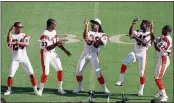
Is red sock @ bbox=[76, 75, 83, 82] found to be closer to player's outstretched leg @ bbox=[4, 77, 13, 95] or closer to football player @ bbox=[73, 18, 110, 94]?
football player @ bbox=[73, 18, 110, 94]

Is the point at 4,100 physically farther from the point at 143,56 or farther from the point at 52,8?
the point at 52,8

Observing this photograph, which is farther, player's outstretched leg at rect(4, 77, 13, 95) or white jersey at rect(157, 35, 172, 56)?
player's outstretched leg at rect(4, 77, 13, 95)

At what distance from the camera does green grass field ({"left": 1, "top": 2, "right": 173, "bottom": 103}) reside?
54.5ft

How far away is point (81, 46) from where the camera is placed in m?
20.4

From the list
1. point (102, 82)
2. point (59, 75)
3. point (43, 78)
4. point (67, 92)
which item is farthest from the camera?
point (67, 92)

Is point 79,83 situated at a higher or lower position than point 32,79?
lower

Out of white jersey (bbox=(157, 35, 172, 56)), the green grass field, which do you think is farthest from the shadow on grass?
white jersey (bbox=(157, 35, 172, 56))

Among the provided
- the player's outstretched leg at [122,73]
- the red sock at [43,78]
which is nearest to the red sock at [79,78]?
the red sock at [43,78]

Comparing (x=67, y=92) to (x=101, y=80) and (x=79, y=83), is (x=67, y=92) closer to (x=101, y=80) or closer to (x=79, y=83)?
(x=79, y=83)

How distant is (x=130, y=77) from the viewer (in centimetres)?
1781

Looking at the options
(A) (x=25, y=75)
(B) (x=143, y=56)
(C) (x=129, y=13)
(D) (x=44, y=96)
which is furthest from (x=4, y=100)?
(C) (x=129, y=13)

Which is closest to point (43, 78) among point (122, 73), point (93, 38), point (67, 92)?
point (67, 92)

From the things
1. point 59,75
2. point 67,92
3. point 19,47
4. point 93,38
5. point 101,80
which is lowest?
point 67,92

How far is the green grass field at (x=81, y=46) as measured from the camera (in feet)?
54.5
